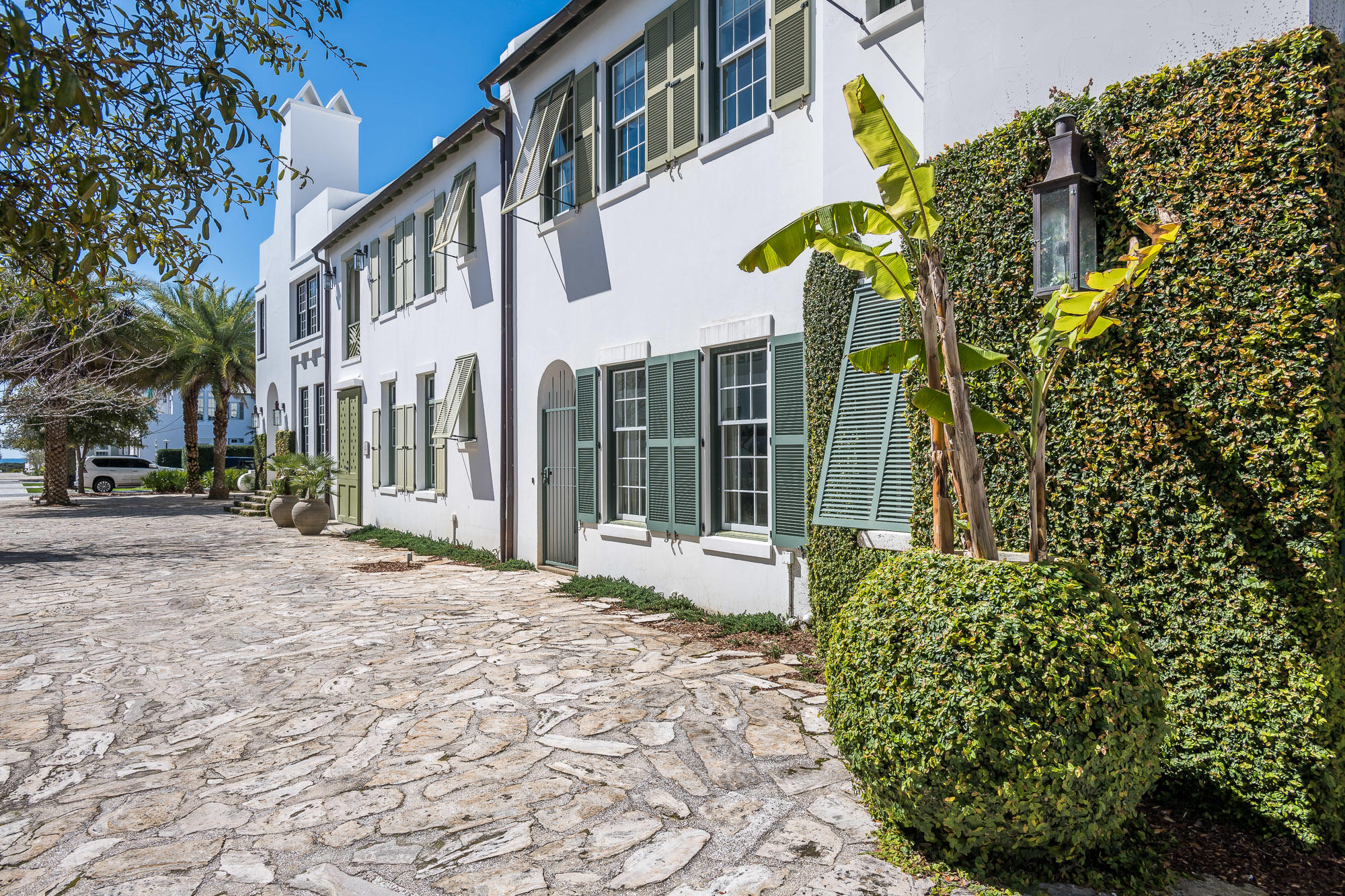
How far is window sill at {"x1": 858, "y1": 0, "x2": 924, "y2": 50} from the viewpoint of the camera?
6168mm

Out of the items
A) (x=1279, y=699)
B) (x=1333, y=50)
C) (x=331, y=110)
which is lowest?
(x=1279, y=699)

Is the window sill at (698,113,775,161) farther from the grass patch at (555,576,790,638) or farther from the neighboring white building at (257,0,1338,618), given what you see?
the grass patch at (555,576,790,638)

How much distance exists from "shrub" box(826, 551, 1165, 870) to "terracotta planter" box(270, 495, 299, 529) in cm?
1788

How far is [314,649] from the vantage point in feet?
23.7

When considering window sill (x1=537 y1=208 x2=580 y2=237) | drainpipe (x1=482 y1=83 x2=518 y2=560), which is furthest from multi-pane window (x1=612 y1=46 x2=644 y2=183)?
Result: drainpipe (x1=482 y1=83 x2=518 y2=560)

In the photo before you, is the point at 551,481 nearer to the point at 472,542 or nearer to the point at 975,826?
the point at 472,542

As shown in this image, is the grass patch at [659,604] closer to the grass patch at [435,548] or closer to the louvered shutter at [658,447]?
the louvered shutter at [658,447]

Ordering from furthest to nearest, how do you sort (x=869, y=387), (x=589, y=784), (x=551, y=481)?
(x=551, y=481), (x=869, y=387), (x=589, y=784)

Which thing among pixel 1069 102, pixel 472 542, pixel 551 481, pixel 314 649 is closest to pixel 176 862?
pixel 314 649

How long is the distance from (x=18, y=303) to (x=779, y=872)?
579 inches

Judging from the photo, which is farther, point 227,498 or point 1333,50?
point 227,498

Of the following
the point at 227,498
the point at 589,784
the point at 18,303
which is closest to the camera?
the point at 589,784

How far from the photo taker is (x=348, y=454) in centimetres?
1889

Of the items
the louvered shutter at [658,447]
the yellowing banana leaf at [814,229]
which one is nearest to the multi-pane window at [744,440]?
the louvered shutter at [658,447]
